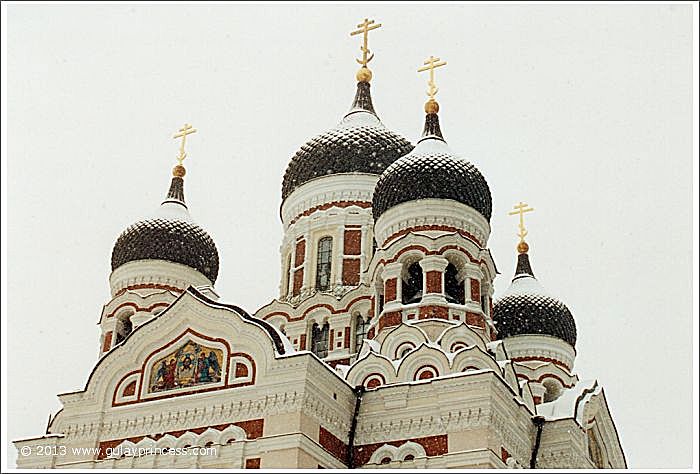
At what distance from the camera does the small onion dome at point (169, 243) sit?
18203 mm

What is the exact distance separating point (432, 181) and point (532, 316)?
4767 mm

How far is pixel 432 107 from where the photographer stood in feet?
56.5

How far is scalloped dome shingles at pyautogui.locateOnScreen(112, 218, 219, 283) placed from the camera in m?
18.2

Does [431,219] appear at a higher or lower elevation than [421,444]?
higher

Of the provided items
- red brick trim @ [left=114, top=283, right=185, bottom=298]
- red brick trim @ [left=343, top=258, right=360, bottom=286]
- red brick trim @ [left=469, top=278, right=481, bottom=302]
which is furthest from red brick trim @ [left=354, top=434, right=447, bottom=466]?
red brick trim @ [left=114, top=283, right=185, bottom=298]

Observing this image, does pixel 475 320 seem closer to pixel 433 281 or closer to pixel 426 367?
pixel 433 281

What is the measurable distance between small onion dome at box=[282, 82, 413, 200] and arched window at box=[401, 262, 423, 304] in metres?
3.44

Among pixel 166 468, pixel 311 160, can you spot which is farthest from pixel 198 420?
pixel 311 160

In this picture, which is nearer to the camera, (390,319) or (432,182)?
(390,319)

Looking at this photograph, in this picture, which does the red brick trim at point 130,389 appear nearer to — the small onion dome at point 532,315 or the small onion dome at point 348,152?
the small onion dome at point 348,152

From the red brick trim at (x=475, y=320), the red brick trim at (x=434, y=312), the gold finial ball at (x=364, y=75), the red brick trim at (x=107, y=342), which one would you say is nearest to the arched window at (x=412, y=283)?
the red brick trim at (x=434, y=312)

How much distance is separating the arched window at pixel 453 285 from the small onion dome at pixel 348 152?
3.56 meters

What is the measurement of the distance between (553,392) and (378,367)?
611 centimetres

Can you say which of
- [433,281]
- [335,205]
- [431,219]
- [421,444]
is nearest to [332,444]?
[421,444]
